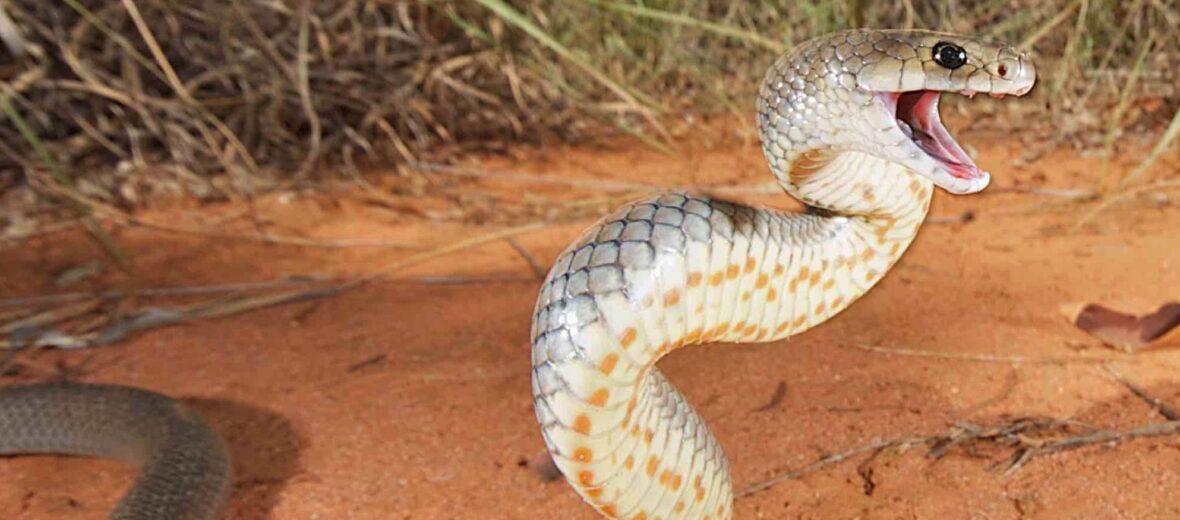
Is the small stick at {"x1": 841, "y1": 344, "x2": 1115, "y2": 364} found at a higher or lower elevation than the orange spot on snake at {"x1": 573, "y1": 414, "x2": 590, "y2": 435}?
lower

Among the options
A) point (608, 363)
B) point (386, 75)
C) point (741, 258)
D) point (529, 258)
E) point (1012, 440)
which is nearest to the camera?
point (608, 363)

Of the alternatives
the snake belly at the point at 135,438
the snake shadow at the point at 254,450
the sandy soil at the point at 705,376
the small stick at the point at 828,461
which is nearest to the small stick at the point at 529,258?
the sandy soil at the point at 705,376

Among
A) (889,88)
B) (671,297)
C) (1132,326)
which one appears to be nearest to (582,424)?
(671,297)

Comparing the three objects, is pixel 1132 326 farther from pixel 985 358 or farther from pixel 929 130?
pixel 929 130

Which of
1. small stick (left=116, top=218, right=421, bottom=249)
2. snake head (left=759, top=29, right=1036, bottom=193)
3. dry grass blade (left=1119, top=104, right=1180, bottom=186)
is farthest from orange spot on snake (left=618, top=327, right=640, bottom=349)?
small stick (left=116, top=218, right=421, bottom=249)

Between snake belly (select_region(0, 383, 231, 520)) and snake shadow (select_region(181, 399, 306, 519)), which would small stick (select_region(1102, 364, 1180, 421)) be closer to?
snake shadow (select_region(181, 399, 306, 519))

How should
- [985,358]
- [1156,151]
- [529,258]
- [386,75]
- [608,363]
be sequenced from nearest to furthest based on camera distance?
[608,363]
[985,358]
[1156,151]
[529,258]
[386,75]

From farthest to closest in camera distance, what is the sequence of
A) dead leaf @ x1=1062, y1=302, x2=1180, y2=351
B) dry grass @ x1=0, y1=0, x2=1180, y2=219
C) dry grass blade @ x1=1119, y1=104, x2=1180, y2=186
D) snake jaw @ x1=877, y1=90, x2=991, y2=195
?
dry grass @ x1=0, y1=0, x2=1180, y2=219 → dry grass blade @ x1=1119, y1=104, x2=1180, y2=186 → dead leaf @ x1=1062, y1=302, x2=1180, y2=351 → snake jaw @ x1=877, y1=90, x2=991, y2=195

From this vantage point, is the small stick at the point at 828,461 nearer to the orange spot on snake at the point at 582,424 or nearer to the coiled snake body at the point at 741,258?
the coiled snake body at the point at 741,258
